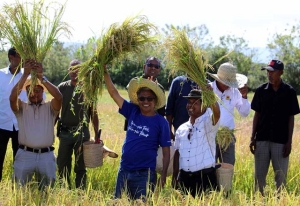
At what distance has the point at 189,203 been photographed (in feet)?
14.2

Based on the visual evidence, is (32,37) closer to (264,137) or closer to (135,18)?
(135,18)

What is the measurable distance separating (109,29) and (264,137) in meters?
2.43

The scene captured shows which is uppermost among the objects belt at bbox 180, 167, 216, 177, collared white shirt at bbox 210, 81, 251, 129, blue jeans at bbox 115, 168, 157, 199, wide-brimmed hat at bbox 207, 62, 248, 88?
wide-brimmed hat at bbox 207, 62, 248, 88

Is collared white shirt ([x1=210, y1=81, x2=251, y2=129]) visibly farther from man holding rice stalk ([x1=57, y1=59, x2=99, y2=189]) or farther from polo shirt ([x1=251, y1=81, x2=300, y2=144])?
man holding rice stalk ([x1=57, y1=59, x2=99, y2=189])

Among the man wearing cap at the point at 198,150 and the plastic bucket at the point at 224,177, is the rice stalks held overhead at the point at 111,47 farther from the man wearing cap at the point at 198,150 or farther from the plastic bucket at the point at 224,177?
the plastic bucket at the point at 224,177

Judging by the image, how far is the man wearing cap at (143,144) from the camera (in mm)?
4770

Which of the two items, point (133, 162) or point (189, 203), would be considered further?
point (133, 162)

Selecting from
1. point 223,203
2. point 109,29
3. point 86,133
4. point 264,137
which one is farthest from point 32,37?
point 264,137

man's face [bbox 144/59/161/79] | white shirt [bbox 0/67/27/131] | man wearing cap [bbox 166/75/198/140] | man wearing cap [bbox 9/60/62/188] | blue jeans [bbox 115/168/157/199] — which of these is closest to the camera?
blue jeans [bbox 115/168/157/199]

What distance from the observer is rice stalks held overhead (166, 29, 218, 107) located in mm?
4582

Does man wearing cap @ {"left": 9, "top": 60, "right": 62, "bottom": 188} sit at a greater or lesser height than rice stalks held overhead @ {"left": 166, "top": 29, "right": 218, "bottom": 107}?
lesser

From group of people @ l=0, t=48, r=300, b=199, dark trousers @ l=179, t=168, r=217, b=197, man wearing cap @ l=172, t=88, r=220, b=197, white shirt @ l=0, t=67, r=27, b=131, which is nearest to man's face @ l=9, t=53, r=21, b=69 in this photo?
group of people @ l=0, t=48, r=300, b=199

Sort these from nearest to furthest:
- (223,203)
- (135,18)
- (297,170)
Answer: (223,203)
(135,18)
(297,170)

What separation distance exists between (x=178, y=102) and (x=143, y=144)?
138cm
